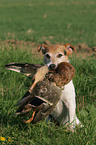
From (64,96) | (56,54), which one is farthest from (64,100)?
(56,54)

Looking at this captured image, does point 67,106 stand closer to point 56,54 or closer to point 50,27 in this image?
point 56,54

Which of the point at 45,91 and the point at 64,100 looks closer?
the point at 45,91

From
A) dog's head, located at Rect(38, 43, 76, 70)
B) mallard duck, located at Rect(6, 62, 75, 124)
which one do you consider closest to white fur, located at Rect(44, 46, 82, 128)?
dog's head, located at Rect(38, 43, 76, 70)

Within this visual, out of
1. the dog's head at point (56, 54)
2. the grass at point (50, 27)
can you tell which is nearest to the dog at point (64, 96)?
the dog's head at point (56, 54)

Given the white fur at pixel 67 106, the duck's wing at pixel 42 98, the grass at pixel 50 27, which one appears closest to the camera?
the duck's wing at pixel 42 98

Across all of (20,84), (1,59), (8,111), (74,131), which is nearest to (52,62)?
(74,131)

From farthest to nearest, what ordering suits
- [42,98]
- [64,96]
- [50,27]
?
[50,27] → [64,96] → [42,98]

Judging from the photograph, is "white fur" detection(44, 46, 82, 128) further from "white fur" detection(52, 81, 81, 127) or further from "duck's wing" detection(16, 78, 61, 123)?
"duck's wing" detection(16, 78, 61, 123)

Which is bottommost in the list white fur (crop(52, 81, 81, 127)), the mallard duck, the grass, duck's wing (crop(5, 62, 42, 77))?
white fur (crop(52, 81, 81, 127))

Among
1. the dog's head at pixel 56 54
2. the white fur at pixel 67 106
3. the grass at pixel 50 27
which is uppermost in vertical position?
the grass at pixel 50 27

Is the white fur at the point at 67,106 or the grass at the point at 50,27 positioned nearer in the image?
the white fur at the point at 67,106

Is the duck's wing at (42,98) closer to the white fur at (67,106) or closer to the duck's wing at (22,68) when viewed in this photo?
the duck's wing at (22,68)

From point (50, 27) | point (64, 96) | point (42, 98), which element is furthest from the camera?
point (50, 27)

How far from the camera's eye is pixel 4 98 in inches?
145
